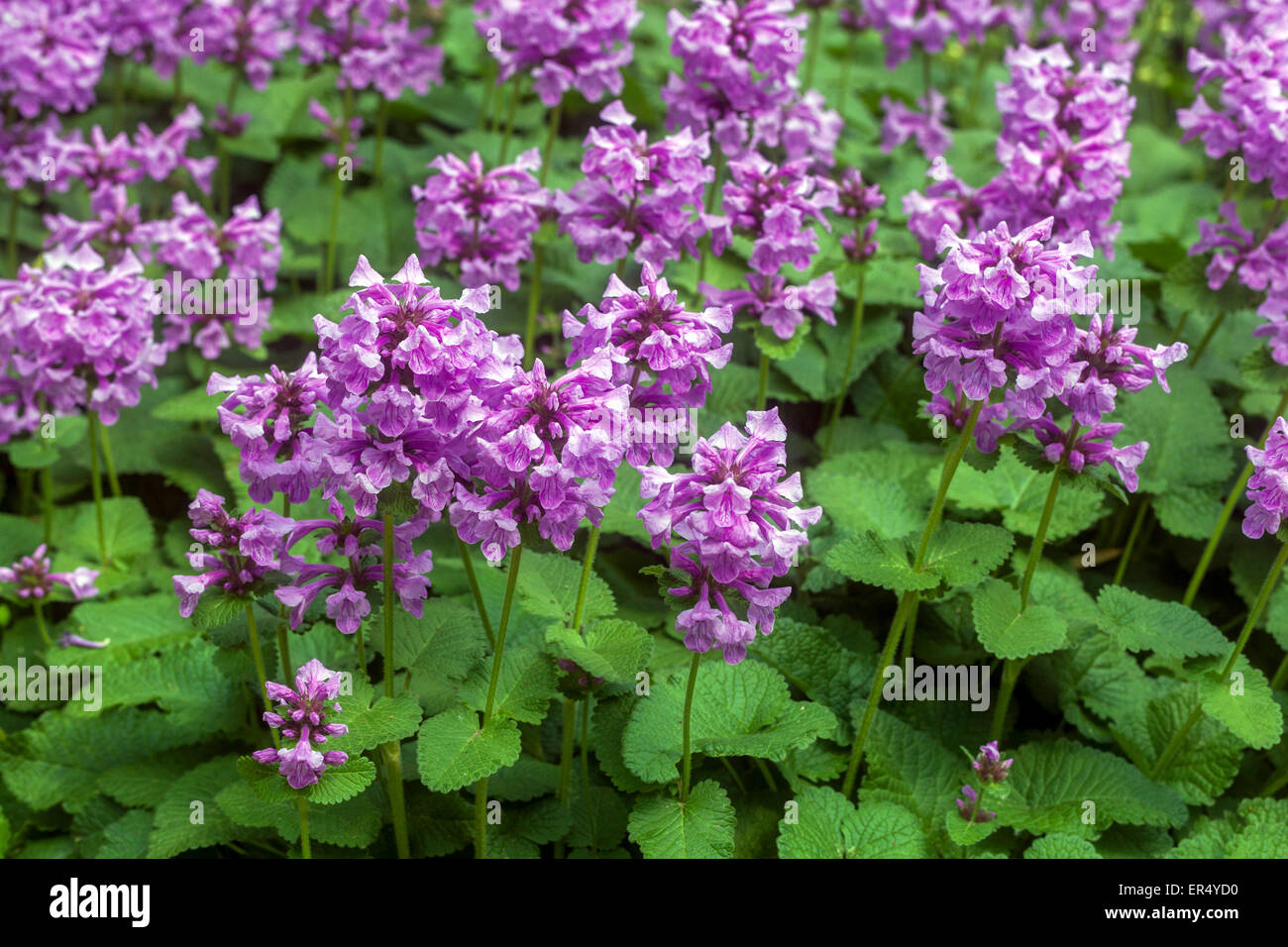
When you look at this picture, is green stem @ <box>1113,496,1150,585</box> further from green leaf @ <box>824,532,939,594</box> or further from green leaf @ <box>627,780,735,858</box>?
green leaf @ <box>627,780,735,858</box>

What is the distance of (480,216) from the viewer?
400 centimetres

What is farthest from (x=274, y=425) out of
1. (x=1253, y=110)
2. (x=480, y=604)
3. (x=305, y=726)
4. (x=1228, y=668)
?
(x=1253, y=110)

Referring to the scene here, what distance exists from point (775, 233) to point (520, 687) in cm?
156

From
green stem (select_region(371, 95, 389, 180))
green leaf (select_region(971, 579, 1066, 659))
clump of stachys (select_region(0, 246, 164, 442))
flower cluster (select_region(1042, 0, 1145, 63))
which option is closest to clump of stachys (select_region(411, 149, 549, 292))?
clump of stachys (select_region(0, 246, 164, 442))

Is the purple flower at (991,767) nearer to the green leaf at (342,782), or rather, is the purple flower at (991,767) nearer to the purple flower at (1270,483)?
the purple flower at (1270,483)

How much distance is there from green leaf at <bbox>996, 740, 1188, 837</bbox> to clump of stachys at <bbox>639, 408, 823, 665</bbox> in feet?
3.92

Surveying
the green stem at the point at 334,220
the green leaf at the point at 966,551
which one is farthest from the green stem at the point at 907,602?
the green stem at the point at 334,220

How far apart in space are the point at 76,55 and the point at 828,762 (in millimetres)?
4347

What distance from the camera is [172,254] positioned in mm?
4551

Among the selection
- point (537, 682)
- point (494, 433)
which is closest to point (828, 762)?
point (537, 682)

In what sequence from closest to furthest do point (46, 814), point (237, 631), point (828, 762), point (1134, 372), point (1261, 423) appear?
point (1134, 372) < point (237, 631) < point (828, 762) < point (46, 814) < point (1261, 423)

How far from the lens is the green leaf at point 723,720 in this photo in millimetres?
3205
